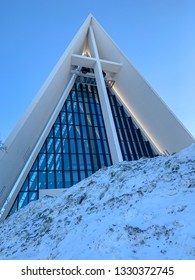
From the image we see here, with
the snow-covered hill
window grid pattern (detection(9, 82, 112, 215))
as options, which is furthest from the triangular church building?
the snow-covered hill

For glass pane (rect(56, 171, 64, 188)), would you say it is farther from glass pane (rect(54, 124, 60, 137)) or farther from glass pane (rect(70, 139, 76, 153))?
glass pane (rect(54, 124, 60, 137))

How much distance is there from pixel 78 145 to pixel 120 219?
1633cm

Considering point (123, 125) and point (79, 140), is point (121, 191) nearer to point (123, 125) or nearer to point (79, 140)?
point (79, 140)

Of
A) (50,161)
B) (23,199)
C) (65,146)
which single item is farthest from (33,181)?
(65,146)

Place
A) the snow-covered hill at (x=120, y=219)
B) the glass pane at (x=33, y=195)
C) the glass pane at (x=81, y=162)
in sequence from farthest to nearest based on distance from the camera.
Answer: the glass pane at (x=81, y=162)
the glass pane at (x=33, y=195)
the snow-covered hill at (x=120, y=219)

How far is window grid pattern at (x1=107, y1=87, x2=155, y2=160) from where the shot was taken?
21.4m

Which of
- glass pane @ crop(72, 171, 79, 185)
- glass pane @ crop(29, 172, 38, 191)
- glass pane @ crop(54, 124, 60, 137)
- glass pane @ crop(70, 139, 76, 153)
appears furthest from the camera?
glass pane @ crop(54, 124, 60, 137)

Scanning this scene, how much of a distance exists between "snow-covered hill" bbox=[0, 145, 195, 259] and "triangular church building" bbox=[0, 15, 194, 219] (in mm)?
5615

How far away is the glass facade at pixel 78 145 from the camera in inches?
711

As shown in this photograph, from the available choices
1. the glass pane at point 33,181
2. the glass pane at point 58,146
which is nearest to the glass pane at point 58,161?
the glass pane at point 58,146

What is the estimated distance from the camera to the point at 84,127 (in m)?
22.6

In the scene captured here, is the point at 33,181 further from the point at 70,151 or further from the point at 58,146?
the point at 70,151

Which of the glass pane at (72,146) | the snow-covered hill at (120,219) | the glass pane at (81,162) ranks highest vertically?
the glass pane at (72,146)

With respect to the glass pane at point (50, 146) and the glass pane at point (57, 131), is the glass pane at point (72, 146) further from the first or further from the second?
the glass pane at point (50, 146)
